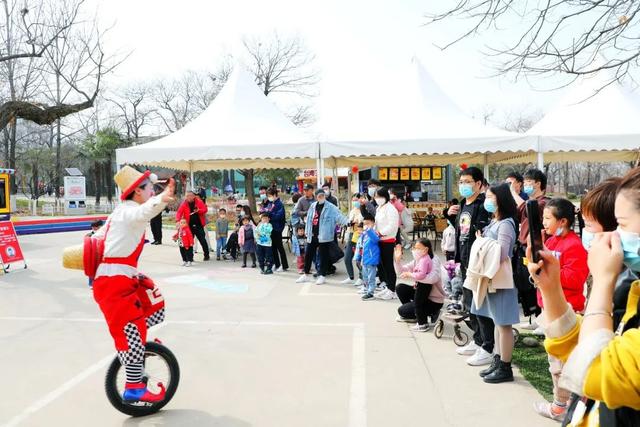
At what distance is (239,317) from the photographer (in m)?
6.54

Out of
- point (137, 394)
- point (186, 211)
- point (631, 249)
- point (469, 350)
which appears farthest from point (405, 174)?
point (631, 249)

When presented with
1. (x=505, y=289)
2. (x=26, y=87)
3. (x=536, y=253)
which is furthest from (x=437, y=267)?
(x=26, y=87)

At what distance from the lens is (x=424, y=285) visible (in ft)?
18.6

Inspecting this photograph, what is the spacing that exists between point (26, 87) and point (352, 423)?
2314 cm

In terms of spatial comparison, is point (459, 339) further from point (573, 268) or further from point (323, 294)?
point (323, 294)

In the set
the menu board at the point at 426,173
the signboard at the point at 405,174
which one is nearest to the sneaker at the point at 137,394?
the menu board at the point at 426,173

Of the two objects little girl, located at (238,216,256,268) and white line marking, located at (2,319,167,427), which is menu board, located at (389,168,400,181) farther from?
white line marking, located at (2,319,167,427)

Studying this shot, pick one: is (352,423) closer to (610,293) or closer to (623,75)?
(610,293)

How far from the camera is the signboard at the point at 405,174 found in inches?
749

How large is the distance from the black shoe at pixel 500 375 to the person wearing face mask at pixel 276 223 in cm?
626

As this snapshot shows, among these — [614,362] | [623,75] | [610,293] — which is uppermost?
[623,75]

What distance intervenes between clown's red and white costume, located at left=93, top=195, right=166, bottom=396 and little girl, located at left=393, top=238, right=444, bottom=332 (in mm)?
3123

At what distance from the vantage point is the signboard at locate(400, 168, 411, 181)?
62.4 feet

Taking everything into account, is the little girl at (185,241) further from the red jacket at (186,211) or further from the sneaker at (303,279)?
the sneaker at (303,279)
